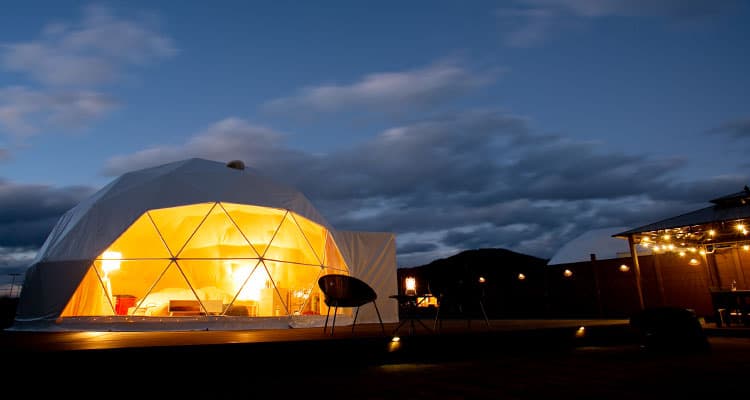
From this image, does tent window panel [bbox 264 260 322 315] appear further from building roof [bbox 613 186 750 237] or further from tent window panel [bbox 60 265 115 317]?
building roof [bbox 613 186 750 237]

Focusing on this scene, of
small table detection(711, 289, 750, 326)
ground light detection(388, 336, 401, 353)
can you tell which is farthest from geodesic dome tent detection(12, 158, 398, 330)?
small table detection(711, 289, 750, 326)

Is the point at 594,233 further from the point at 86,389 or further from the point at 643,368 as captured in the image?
the point at 86,389

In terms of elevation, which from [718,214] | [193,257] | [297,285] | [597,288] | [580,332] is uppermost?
[718,214]

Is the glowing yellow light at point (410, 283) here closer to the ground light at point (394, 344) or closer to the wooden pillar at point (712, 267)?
the wooden pillar at point (712, 267)

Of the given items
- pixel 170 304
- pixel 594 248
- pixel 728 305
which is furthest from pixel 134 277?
pixel 594 248

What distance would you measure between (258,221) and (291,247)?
1064mm

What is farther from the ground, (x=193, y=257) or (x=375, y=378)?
(x=193, y=257)

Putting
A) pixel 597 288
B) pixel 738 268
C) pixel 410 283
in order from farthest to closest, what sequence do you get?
pixel 410 283, pixel 597 288, pixel 738 268

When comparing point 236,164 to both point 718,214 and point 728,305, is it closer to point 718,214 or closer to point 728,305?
point 718,214

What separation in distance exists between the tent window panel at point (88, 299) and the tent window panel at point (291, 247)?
11.5 feet

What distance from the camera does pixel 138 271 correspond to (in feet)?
34.7

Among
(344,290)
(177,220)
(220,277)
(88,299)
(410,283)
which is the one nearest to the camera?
(344,290)

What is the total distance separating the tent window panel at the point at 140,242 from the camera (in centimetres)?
896

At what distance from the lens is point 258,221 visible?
10.3 metres
